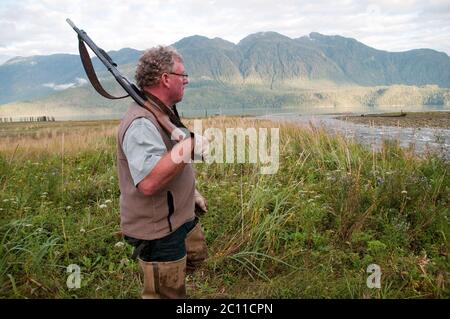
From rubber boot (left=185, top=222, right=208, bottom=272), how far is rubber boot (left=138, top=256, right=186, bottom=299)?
0.55 m

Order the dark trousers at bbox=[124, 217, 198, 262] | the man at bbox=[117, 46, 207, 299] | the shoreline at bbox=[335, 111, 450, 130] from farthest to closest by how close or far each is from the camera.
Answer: the shoreline at bbox=[335, 111, 450, 130] → the dark trousers at bbox=[124, 217, 198, 262] → the man at bbox=[117, 46, 207, 299]

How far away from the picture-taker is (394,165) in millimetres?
6742

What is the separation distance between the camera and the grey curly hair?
2.53m

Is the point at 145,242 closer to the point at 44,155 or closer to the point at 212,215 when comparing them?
the point at 212,215

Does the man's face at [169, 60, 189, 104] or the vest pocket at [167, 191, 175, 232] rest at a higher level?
the man's face at [169, 60, 189, 104]

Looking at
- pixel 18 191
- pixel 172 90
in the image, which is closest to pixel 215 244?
pixel 172 90

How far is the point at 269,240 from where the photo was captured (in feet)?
14.1

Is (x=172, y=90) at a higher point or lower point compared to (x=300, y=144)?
higher

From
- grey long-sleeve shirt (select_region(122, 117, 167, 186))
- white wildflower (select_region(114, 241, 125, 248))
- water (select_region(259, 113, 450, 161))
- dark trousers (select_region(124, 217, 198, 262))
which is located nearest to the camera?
grey long-sleeve shirt (select_region(122, 117, 167, 186))

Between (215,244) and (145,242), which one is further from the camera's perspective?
(215,244)

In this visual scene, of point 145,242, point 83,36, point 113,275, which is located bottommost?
point 113,275

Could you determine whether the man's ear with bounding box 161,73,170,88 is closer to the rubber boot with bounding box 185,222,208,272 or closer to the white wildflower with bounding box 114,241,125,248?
the rubber boot with bounding box 185,222,208,272

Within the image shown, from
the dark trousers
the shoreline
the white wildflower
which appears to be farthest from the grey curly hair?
the shoreline
